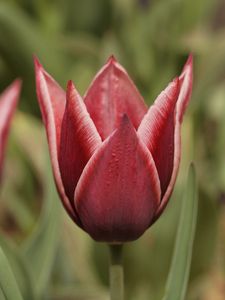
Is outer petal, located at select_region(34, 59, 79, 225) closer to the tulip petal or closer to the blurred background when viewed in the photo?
the tulip petal

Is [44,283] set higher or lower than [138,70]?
lower

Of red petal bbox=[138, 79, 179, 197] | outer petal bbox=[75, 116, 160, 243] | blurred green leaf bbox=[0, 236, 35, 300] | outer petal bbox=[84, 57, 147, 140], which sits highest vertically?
outer petal bbox=[84, 57, 147, 140]

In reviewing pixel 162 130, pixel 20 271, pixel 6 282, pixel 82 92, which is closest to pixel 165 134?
pixel 162 130

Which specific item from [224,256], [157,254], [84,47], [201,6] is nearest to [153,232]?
[157,254]

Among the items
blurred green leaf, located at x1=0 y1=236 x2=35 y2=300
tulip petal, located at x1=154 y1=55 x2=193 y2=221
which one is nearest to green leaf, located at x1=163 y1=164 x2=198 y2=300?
tulip petal, located at x1=154 y1=55 x2=193 y2=221

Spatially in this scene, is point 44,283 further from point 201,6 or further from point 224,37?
point 201,6

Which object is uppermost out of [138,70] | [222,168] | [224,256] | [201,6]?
[201,6]

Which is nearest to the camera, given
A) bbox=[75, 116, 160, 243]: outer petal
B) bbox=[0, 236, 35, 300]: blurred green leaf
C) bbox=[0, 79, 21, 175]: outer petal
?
bbox=[75, 116, 160, 243]: outer petal
